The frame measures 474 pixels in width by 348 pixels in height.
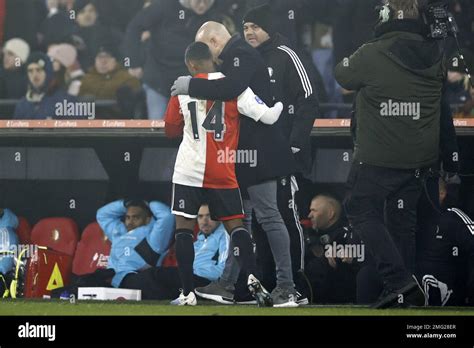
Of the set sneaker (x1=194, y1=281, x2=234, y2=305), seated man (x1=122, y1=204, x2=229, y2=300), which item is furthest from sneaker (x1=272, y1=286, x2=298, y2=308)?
seated man (x1=122, y1=204, x2=229, y2=300)

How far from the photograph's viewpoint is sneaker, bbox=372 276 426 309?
700 centimetres

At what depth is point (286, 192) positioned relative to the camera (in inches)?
316

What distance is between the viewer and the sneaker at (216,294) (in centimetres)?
781

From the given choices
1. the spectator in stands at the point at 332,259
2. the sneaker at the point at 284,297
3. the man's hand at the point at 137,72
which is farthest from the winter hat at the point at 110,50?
the sneaker at the point at 284,297

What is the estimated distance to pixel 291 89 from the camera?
26.5ft

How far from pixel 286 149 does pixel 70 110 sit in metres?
1.65

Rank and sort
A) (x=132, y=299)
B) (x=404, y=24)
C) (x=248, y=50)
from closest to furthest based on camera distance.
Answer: (x=404, y=24) → (x=248, y=50) → (x=132, y=299)

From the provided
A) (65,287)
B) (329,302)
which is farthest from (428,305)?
(65,287)
